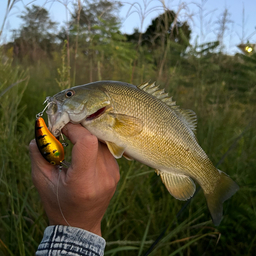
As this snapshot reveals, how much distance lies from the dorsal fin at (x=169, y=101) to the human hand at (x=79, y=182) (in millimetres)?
498

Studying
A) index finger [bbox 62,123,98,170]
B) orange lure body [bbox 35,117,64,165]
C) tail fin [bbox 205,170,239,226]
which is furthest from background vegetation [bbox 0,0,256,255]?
index finger [bbox 62,123,98,170]

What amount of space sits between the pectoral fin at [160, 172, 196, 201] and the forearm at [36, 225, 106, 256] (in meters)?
0.55

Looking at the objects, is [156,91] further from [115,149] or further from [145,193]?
[145,193]

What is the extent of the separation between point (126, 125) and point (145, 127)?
0.40 feet

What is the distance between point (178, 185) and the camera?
1.49 m

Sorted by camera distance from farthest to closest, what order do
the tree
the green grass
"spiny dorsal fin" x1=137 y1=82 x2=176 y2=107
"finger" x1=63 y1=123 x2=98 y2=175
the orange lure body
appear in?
the tree < the green grass < "spiny dorsal fin" x1=137 y1=82 x2=176 y2=107 < the orange lure body < "finger" x1=63 y1=123 x2=98 y2=175

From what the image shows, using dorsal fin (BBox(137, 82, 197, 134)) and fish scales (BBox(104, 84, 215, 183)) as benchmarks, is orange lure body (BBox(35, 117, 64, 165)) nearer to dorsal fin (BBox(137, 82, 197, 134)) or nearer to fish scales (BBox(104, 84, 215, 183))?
fish scales (BBox(104, 84, 215, 183))

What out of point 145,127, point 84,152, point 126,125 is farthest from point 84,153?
point 145,127

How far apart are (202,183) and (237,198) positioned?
3.12 feet

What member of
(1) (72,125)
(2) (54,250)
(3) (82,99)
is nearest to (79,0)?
(3) (82,99)

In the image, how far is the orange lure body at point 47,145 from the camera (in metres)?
1.12

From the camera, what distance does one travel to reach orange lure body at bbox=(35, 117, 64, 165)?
112cm

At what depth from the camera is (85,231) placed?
1.10m

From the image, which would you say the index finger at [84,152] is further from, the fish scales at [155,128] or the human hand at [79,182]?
the fish scales at [155,128]
